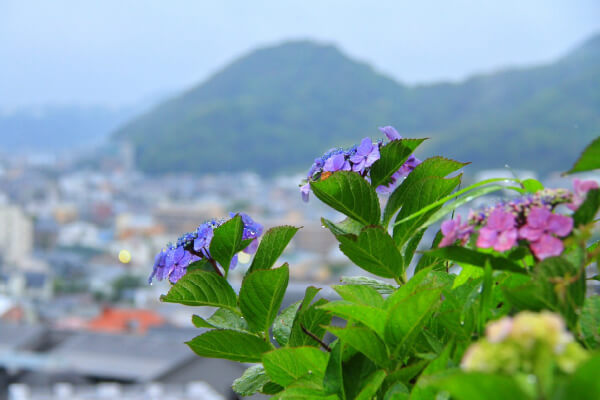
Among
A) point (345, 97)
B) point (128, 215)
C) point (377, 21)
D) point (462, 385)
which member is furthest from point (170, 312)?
point (377, 21)

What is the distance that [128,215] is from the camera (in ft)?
83.1

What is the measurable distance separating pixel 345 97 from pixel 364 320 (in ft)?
91.1

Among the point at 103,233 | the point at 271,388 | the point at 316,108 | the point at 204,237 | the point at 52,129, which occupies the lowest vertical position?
the point at 271,388

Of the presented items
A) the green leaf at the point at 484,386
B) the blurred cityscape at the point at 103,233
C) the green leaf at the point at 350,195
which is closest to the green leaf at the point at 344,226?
the green leaf at the point at 350,195

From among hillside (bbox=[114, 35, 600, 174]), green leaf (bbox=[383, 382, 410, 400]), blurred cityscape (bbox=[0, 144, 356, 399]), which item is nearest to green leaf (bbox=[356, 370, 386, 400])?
green leaf (bbox=[383, 382, 410, 400])

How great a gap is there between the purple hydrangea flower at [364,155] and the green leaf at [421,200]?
0.03 m

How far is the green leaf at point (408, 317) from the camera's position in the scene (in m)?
0.29

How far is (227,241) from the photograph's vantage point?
0.38m

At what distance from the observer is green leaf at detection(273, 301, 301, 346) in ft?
1.27

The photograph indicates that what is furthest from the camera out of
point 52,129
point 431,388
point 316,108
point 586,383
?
point 52,129

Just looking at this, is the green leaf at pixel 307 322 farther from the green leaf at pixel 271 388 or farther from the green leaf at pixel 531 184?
the green leaf at pixel 531 184

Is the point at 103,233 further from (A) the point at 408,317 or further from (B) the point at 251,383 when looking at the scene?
(A) the point at 408,317

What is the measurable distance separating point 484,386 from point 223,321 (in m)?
0.24

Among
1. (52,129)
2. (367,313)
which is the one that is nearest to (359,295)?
(367,313)
